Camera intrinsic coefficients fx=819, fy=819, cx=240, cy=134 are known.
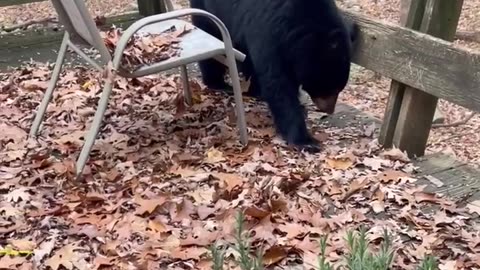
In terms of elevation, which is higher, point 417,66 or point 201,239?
point 417,66

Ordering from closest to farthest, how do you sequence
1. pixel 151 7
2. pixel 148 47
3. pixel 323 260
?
pixel 323 260, pixel 148 47, pixel 151 7

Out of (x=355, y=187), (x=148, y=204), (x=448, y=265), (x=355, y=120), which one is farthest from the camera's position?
(x=355, y=120)

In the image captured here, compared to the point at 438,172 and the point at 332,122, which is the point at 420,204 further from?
the point at 332,122

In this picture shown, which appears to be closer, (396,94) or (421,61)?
(421,61)

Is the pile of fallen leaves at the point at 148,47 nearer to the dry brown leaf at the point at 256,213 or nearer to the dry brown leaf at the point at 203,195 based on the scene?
the dry brown leaf at the point at 203,195

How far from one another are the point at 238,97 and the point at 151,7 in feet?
10.2

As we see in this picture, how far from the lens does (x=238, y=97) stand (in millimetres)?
4910

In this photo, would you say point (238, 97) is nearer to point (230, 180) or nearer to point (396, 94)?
point (230, 180)

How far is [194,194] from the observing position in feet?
14.1

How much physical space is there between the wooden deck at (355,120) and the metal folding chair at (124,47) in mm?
1065

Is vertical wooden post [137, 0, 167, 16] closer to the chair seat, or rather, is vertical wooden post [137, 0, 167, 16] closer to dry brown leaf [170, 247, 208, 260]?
the chair seat

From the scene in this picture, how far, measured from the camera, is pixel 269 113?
18.6ft

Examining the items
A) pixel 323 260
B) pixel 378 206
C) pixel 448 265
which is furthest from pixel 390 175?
pixel 323 260

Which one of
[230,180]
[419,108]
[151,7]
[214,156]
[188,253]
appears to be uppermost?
[419,108]
